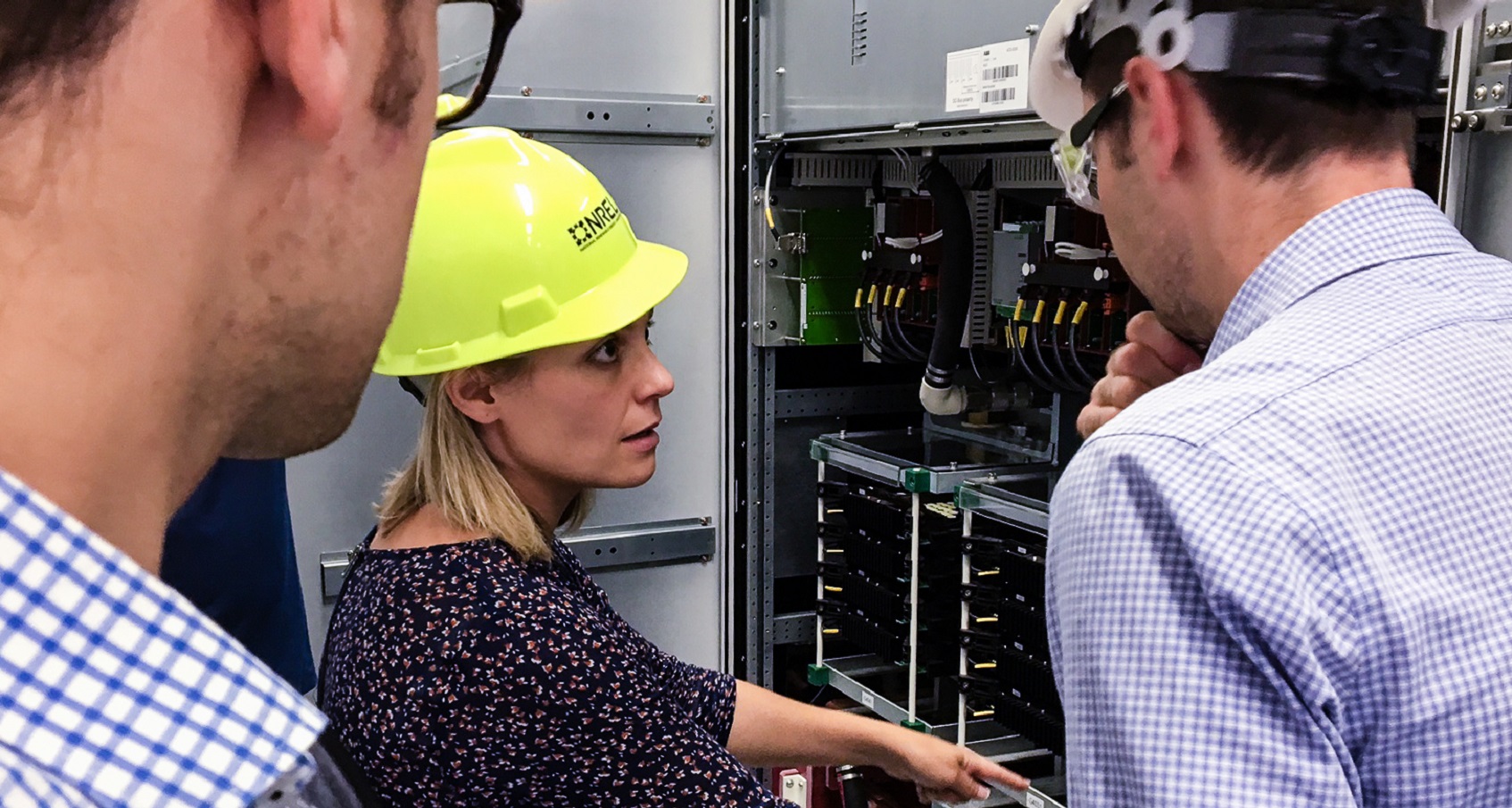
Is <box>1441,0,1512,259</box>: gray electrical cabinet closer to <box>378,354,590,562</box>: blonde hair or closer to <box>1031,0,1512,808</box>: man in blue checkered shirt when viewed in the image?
<box>1031,0,1512,808</box>: man in blue checkered shirt

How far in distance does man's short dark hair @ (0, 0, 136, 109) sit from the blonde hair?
3.46ft

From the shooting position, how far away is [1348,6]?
963 mm

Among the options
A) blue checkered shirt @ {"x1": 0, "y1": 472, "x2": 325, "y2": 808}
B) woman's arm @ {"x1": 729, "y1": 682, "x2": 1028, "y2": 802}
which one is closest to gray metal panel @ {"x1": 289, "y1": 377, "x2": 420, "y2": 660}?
woman's arm @ {"x1": 729, "y1": 682, "x2": 1028, "y2": 802}

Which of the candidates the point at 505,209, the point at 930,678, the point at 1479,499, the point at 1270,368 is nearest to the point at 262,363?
the point at 1270,368

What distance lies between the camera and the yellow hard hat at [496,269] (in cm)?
154

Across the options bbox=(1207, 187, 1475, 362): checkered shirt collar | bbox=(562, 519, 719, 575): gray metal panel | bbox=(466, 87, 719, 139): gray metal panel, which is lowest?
bbox=(562, 519, 719, 575): gray metal panel

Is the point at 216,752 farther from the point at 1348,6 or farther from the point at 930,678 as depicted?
the point at 930,678

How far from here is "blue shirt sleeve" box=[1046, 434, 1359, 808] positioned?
739mm

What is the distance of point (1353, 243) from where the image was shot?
886 millimetres

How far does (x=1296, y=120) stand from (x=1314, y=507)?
35cm

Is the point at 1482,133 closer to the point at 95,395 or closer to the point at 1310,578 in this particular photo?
the point at 1310,578

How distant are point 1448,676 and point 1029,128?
3.90 ft

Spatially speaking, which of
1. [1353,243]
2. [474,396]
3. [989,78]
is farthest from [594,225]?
[1353,243]

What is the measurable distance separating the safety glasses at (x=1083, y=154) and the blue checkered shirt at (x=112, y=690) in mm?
888
